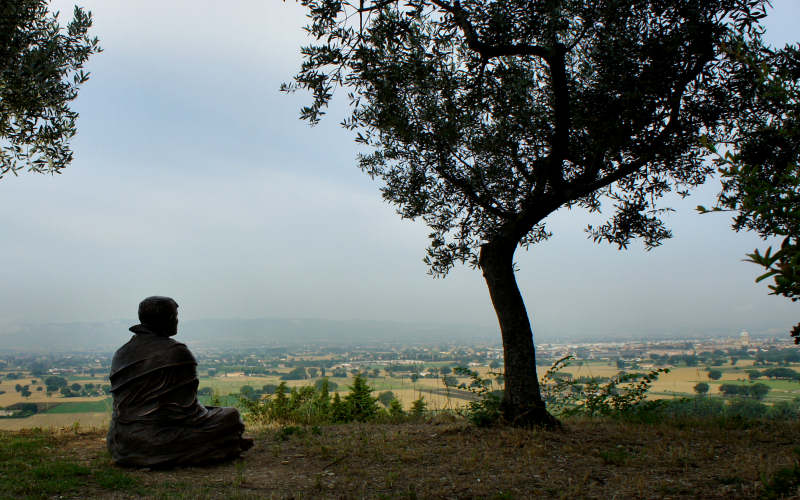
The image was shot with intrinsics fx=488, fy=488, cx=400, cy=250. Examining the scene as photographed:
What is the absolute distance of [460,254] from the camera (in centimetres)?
1052

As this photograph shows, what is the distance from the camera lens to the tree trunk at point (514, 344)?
9.10m

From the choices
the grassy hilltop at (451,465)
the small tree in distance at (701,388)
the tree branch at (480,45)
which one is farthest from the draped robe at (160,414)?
the small tree in distance at (701,388)

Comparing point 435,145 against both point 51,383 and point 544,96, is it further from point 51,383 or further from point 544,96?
point 51,383

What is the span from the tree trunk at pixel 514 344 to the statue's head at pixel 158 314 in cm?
588

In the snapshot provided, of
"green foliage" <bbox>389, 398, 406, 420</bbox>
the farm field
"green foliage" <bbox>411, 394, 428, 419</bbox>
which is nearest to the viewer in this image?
the farm field

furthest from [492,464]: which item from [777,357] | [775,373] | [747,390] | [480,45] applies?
[777,357]

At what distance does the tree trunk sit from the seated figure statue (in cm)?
502

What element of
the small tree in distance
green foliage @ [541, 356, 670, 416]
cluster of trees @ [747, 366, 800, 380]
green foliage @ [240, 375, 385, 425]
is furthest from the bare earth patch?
cluster of trees @ [747, 366, 800, 380]

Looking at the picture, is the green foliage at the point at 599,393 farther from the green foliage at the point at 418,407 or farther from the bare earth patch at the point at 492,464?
the green foliage at the point at 418,407

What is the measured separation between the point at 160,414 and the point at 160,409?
0.08 m

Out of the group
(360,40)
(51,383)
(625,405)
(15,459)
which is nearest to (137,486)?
(15,459)

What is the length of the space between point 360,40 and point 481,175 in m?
4.01

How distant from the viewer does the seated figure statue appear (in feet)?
25.0

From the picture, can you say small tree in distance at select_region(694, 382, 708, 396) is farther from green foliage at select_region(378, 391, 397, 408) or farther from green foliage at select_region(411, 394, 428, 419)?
green foliage at select_region(378, 391, 397, 408)
